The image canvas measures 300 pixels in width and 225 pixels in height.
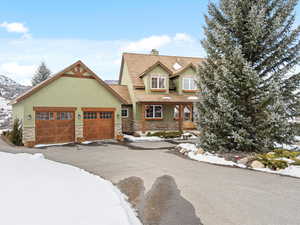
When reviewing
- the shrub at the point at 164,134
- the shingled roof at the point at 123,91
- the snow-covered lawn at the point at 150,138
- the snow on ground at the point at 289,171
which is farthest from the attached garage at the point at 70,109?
the snow on ground at the point at 289,171

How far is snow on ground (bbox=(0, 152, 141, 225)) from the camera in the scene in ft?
10.8

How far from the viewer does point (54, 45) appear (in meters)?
19.5

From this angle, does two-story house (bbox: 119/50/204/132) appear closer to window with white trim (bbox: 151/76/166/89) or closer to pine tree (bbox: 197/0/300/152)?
window with white trim (bbox: 151/76/166/89)

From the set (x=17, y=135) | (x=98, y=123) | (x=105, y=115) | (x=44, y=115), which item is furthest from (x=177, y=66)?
(x=17, y=135)

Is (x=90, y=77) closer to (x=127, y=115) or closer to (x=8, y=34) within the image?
(x=127, y=115)

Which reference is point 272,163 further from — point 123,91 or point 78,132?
point 123,91

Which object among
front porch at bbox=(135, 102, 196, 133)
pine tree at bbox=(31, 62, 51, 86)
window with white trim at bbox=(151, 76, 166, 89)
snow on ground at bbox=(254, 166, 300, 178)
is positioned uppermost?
pine tree at bbox=(31, 62, 51, 86)

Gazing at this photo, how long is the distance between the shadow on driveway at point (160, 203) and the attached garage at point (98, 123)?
407 inches

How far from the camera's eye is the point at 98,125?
52.3 feet

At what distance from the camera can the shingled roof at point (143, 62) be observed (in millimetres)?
20133

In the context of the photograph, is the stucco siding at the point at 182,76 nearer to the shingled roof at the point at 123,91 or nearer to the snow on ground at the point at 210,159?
the shingled roof at the point at 123,91

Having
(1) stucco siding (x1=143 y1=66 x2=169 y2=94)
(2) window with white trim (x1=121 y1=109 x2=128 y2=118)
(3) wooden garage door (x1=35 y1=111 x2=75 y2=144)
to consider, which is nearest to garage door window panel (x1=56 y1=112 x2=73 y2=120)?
(3) wooden garage door (x1=35 y1=111 x2=75 y2=144)

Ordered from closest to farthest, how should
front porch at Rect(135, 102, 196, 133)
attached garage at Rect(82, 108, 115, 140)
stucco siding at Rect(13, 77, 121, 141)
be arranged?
1. stucco siding at Rect(13, 77, 121, 141)
2. attached garage at Rect(82, 108, 115, 140)
3. front porch at Rect(135, 102, 196, 133)

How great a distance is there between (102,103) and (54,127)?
401 cm
